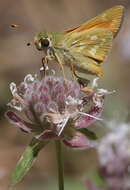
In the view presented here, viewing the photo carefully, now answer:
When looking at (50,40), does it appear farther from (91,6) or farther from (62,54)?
(91,6)

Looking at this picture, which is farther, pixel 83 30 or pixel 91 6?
pixel 91 6

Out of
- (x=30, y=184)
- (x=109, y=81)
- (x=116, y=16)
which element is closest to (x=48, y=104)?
(x=116, y=16)

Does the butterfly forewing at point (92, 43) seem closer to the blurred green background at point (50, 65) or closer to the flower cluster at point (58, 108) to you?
the flower cluster at point (58, 108)

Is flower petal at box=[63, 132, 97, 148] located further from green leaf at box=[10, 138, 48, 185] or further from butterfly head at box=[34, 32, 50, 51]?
butterfly head at box=[34, 32, 50, 51]

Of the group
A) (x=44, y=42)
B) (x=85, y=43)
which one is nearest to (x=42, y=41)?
(x=44, y=42)

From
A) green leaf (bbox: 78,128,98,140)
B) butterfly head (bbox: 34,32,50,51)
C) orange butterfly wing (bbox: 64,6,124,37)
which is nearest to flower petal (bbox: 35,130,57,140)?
green leaf (bbox: 78,128,98,140)

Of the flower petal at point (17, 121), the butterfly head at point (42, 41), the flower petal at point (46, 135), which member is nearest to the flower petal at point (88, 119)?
the flower petal at point (46, 135)
